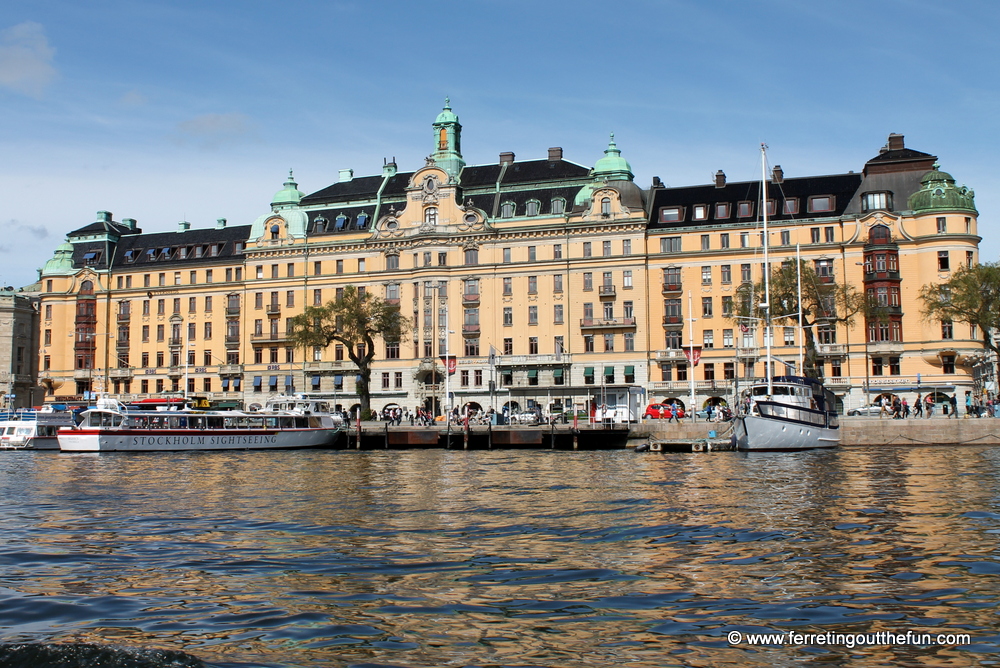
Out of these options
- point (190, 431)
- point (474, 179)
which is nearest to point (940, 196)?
point (474, 179)

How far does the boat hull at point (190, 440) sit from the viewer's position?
73438mm

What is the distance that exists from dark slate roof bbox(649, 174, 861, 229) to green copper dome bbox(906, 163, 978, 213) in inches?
254

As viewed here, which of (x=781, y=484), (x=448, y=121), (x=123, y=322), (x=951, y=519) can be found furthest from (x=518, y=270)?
(x=951, y=519)

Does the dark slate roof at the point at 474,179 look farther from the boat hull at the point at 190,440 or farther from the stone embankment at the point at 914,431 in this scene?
the stone embankment at the point at 914,431

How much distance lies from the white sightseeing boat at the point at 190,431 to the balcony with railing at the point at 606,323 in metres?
32.6

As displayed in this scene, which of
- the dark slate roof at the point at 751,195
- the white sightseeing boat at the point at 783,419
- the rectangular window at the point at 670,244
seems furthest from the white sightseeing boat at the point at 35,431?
the dark slate roof at the point at 751,195

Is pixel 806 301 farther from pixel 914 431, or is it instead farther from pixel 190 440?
pixel 190 440

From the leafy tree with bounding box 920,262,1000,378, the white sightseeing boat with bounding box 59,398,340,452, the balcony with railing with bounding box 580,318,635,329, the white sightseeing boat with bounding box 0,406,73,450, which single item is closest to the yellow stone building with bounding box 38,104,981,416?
the balcony with railing with bounding box 580,318,635,329

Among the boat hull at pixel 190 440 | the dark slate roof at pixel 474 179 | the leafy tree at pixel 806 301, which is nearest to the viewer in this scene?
the boat hull at pixel 190 440

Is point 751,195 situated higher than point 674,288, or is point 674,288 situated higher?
point 751,195

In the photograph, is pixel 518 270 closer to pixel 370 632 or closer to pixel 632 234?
pixel 632 234

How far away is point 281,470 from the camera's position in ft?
169

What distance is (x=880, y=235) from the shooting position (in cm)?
9488

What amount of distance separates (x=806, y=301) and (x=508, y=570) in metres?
72.6
